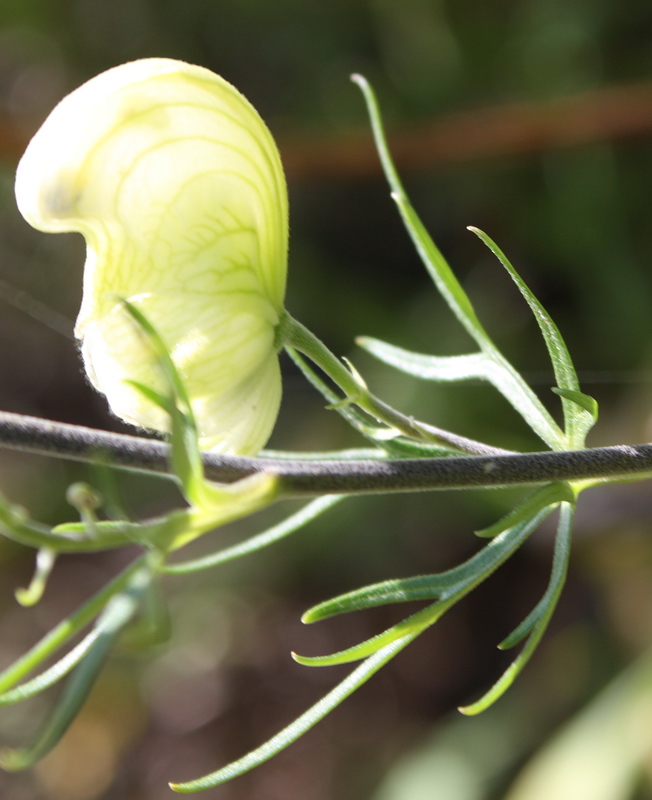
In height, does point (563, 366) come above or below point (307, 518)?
above

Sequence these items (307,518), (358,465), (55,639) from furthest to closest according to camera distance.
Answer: (307,518) → (358,465) → (55,639)

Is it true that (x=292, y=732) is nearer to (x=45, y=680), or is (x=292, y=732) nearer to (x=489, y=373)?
(x=45, y=680)

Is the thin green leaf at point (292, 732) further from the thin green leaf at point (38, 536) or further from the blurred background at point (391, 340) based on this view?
the blurred background at point (391, 340)

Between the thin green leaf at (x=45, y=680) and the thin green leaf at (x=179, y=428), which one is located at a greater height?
the thin green leaf at (x=179, y=428)

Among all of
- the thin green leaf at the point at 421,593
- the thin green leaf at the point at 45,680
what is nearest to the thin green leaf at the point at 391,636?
the thin green leaf at the point at 421,593

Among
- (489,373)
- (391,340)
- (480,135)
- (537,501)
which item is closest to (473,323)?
(489,373)

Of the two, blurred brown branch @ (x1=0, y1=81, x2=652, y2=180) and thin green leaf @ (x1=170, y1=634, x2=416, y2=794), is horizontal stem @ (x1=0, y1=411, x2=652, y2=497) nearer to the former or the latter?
thin green leaf @ (x1=170, y1=634, x2=416, y2=794)
